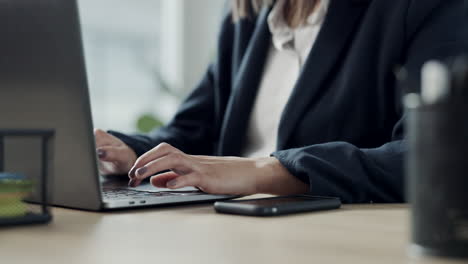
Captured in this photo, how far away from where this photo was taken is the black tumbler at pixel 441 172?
424 millimetres

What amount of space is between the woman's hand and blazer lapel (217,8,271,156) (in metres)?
0.57

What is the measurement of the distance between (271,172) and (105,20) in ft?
8.49

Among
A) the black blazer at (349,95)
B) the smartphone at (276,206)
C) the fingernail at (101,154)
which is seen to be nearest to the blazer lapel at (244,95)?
the black blazer at (349,95)

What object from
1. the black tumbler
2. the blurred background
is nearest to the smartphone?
the black tumbler

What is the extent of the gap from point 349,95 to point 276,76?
1.00 ft

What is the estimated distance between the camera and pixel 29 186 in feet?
2.31

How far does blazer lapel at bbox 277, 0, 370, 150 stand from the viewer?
1.32 meters

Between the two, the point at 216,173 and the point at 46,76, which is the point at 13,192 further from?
the point at 216,173

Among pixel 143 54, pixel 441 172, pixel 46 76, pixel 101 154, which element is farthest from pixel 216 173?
pixel 143 54

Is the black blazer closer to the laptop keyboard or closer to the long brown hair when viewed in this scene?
the long brown hair

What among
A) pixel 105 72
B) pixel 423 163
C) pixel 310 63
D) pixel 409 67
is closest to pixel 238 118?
pixel 310 63

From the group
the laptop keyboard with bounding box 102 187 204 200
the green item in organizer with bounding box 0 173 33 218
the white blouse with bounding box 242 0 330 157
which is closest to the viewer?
the green item in organizer with bounding box 0 173 33 218

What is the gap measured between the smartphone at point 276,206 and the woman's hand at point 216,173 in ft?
0.31

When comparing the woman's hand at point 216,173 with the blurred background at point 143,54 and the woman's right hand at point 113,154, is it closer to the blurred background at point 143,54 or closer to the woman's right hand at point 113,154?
the woman's right hand at point 113,154
